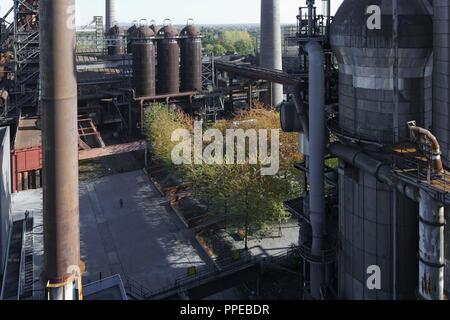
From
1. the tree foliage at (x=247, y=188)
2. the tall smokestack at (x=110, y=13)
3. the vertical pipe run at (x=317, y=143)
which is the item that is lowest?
the tree foliage at (x=247, y=188)

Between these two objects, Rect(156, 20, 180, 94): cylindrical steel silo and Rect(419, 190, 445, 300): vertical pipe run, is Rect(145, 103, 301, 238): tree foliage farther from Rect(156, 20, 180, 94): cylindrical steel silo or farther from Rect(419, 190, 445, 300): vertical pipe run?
Rect(156, 20, 180, 94): cylindrical steel silo

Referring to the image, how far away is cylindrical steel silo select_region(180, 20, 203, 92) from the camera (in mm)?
51906

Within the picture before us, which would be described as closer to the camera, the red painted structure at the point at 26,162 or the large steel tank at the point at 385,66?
the large steel tank at the point at 385,66

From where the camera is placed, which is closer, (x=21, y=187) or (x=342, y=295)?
(x=342, y=295)

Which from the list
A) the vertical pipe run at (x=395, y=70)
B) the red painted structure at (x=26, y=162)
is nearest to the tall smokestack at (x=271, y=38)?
→ the red painted structure at (x=26, y=162)

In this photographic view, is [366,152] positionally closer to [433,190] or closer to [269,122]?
[433,190]

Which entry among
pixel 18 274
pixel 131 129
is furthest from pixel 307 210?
pixel 131 129

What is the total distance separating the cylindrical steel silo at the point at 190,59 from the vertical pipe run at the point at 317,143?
113 feet

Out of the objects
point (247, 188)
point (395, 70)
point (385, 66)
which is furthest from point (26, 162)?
point (395, 70)

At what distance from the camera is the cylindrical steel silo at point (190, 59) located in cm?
5191

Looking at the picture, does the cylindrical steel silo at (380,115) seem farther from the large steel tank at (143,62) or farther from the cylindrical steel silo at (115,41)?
the cylindrical steel silo at (115,41)

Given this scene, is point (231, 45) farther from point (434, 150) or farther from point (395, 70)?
point (434, 150)
